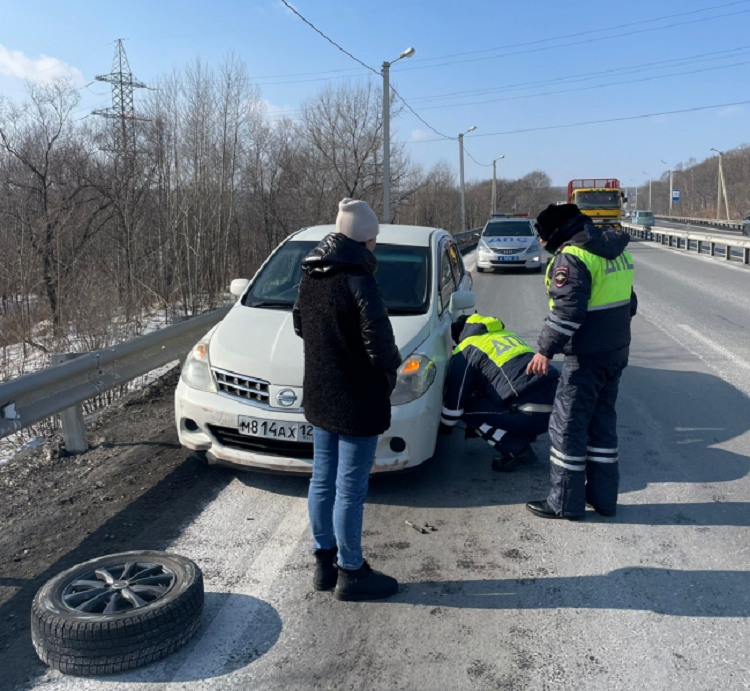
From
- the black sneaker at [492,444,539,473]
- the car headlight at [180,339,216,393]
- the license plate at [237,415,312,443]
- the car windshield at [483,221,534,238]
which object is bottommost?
the black sneaker at [492,444,539,473]

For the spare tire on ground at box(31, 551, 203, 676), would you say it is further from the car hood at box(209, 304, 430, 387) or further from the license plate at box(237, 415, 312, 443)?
the car hood at box(209, 304, 430, 387)

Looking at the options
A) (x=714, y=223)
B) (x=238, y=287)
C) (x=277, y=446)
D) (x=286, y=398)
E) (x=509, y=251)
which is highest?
(x=714, y=223)

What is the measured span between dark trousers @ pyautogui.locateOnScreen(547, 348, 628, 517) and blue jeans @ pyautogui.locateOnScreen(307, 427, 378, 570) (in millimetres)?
1416

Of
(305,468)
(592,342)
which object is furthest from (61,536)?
(592,342)

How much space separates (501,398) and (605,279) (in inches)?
47.8

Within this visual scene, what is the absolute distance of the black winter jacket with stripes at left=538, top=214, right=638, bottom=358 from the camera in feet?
13.1

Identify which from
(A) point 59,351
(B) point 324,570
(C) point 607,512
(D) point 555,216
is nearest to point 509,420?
(C) point 607,512

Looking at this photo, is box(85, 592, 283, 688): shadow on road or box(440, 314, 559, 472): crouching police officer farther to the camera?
box(440, 314, 559, 472): crouching police officer

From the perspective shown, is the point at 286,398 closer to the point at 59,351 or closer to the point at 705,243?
the point at 59,351

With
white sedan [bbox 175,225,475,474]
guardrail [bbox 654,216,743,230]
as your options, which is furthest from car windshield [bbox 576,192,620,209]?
guardrail [bbox 654,216,743,230]

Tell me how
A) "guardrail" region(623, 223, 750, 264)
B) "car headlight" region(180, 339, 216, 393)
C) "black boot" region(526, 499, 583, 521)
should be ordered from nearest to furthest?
"black boot" region(526, 499, 583, 521)
"car headlight" region(180, 339, 216, 393)
"guardrail" region(623, 223, 750, 264)

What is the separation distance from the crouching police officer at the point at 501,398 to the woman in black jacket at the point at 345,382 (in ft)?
5.31

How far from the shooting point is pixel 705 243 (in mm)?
32906

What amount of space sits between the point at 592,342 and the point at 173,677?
9.08 ft
